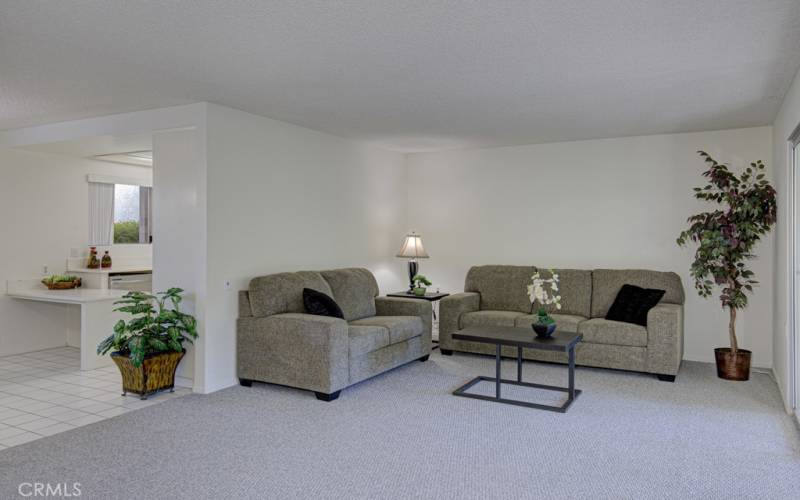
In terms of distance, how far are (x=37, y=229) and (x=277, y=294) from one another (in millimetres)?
3489

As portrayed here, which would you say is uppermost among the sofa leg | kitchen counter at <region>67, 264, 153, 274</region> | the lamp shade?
the lamp shade

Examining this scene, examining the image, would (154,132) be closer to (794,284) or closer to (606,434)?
(606,434)

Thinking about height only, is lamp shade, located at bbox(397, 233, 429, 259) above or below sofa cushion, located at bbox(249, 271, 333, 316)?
above

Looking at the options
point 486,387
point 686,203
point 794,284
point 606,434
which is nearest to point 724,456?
point 606,434

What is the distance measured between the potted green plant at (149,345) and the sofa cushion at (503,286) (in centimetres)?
318

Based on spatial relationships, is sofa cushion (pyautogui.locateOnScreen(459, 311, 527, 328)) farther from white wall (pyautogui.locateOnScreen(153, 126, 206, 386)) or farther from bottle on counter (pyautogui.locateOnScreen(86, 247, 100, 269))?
bottle on counter (pyautogui.locateOnScreen(86, 247, 100, 269))

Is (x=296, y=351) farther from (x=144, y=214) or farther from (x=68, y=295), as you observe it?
(x=144, y=214)

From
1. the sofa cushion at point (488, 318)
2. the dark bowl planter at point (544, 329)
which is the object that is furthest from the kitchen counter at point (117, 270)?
the dark bowl planter at point (544, 329)

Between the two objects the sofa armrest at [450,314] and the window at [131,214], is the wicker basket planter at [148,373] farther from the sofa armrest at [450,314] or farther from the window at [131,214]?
the window at [131,214]

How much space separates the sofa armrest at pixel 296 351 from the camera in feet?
14.2

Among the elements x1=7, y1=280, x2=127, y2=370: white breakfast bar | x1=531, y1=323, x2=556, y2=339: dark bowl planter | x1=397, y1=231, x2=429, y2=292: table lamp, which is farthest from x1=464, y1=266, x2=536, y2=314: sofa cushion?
x1=7, y1=280, x2=127, y2=370: white breakfast bar

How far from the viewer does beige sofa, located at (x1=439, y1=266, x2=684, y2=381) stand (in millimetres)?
4918

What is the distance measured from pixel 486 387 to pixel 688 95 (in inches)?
111

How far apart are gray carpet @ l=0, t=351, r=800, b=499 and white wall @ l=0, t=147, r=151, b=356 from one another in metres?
3.11
